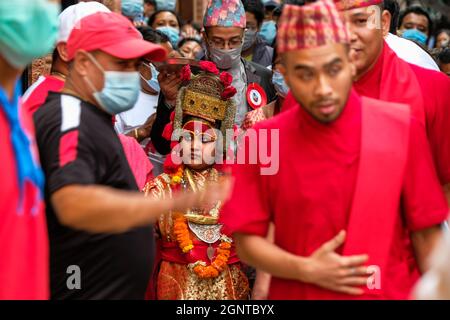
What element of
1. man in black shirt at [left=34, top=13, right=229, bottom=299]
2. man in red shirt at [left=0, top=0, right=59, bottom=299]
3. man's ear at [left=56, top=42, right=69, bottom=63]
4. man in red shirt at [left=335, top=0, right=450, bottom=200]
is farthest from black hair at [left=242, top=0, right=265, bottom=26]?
man in red shirt at [left=0, top=0, right=59, bottom=299]

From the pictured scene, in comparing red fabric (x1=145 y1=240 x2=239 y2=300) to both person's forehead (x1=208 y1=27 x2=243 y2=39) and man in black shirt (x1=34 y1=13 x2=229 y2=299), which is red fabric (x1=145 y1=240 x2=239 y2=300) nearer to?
man in black shirt (x1=34 y1=13 x2=229 y2=299)

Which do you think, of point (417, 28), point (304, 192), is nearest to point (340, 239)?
point (304, 192)

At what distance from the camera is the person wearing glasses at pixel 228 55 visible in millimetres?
6113

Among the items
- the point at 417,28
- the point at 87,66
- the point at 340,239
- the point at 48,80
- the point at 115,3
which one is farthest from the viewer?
the point at 417,28

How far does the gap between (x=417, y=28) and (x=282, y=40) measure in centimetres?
715

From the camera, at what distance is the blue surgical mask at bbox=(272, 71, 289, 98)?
6.03m

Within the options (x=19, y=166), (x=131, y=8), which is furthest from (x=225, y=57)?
(x=19, y=166)

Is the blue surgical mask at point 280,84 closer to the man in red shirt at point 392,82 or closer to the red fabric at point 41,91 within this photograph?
the man in red shirt at point 392,82

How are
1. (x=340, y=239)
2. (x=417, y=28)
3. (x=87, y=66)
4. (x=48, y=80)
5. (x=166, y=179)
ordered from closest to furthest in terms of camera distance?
1. (x=340, y=239)
2. (x=87, y=66)
3. (x=48, y=80)
4. (x=166, y=179)
5. (x=417, y=28)

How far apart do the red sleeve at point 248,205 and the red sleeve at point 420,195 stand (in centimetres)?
51

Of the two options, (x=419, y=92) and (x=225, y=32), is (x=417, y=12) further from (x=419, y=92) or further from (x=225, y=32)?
(x=419, y=92)

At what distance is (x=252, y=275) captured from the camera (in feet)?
17.7

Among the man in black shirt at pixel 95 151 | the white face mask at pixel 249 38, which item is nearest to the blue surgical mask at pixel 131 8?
the white face mask at pixel 249 38

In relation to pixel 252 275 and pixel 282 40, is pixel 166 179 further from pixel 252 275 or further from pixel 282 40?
pixel 282 40
